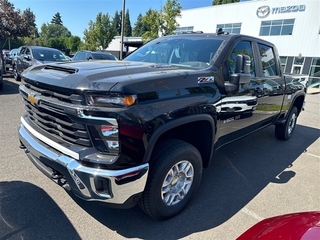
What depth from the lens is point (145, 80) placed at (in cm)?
206

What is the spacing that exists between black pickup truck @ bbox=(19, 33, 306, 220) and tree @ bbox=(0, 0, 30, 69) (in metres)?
15.0

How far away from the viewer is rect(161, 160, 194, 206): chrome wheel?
2.42 m

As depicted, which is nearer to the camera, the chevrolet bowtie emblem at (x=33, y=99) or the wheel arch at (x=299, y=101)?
the chevrolet bowtie emblem at (x=33, y=99)

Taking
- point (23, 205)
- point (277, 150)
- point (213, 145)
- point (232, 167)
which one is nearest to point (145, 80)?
point (213, 145)

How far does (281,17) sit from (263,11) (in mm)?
2229

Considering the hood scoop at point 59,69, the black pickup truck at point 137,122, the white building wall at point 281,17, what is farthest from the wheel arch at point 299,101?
the white building wall at point 281,17

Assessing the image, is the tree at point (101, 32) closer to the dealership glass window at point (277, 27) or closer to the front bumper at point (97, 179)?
the dealership glass window at point (277, 27)

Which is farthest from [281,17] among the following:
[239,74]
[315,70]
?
[239,74]

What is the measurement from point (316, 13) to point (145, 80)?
26388 mm

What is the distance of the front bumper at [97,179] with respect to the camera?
1.89 m

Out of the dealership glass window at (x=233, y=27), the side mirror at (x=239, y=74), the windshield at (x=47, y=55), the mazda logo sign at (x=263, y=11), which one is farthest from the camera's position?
the dealership glass window at (x=233, y=27)

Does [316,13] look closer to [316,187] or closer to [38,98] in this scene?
[316,187]

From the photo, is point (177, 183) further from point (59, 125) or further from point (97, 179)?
point (59, 125)

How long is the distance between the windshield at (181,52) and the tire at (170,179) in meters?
1.13
